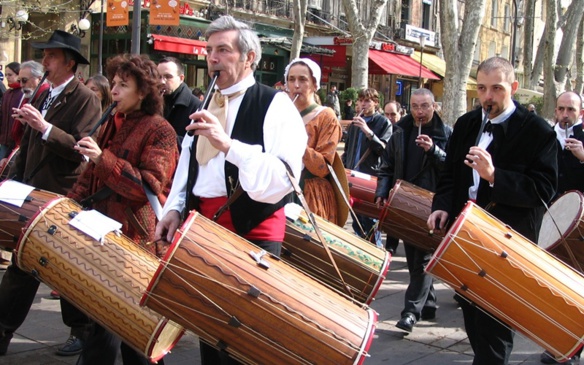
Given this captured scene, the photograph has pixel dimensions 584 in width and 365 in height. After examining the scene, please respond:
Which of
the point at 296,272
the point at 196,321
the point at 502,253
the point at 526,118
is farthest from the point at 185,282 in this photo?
the point at 526,118

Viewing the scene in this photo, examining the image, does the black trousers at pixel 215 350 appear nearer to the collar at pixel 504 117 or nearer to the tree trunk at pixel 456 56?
→ the collar at pixel 504 117

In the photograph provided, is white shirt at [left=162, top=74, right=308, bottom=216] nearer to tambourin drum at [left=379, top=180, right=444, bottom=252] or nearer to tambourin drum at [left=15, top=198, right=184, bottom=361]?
tambourin drum at [left=15, top=198, right=184, bottom=361]

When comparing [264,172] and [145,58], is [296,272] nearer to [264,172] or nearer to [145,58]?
[264,172]

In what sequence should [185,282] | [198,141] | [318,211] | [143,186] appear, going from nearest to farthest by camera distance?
[185,282], [198,141], [143,186], [318,211]

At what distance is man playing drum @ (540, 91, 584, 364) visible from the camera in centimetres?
584

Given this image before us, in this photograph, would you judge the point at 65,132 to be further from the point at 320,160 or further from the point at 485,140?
the point at 485,140

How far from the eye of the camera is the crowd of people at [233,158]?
3.11m

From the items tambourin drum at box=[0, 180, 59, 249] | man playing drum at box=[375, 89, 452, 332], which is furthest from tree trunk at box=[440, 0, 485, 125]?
tambourin drum at box=[0, 180, 59, 249]

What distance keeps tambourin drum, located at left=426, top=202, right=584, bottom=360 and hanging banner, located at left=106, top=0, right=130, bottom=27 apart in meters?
11.3

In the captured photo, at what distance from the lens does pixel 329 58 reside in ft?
89.6

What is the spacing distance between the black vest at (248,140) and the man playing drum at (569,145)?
11.2ft

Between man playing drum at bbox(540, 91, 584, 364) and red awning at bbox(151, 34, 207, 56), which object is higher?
red awning at bbox(151, 34, 207, 56)

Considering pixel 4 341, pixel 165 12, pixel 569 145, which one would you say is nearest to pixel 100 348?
pixel 4 341

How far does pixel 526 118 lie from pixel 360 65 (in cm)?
1577
